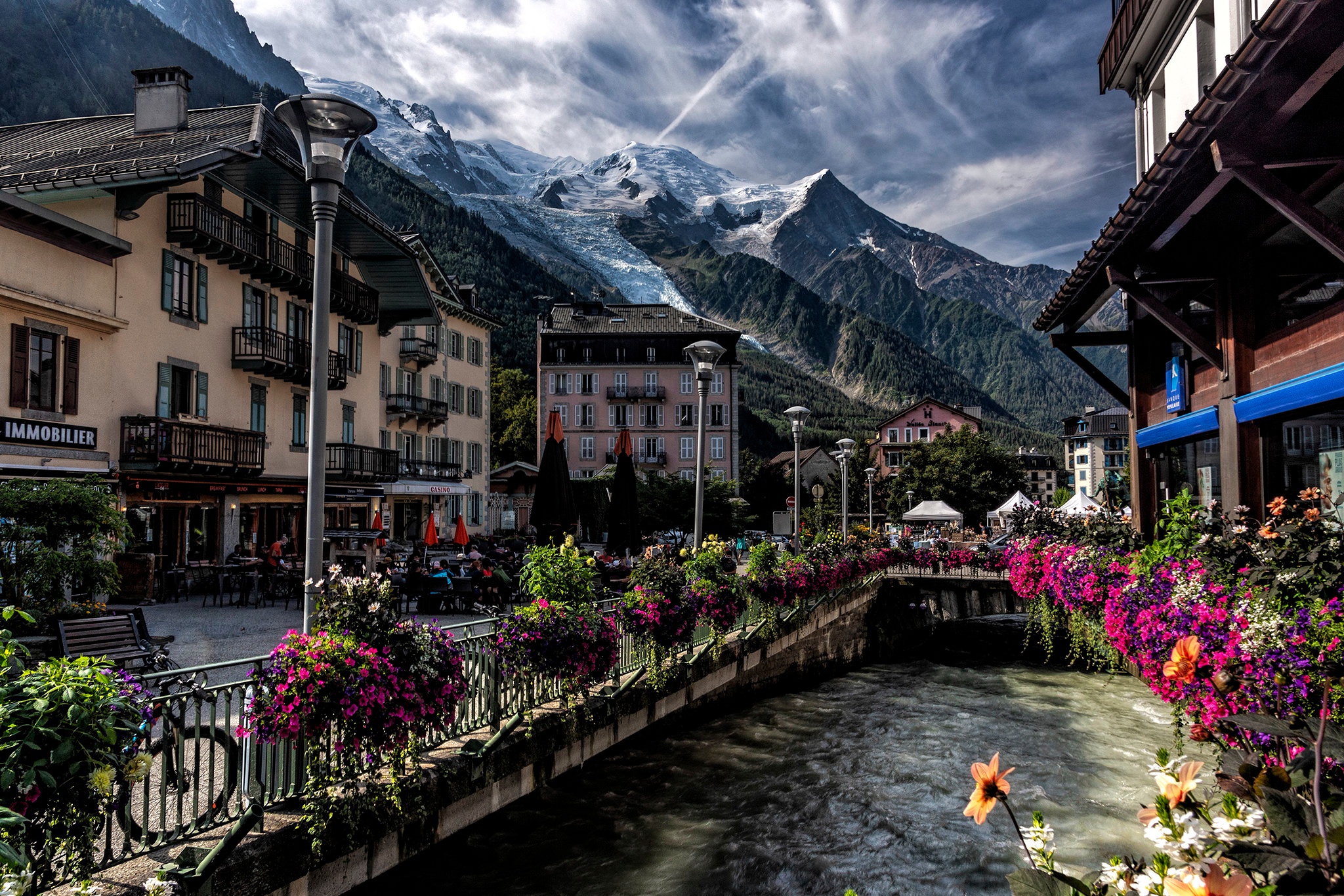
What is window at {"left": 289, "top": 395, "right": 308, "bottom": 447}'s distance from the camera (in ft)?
85.1

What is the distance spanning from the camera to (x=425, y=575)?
17031 mm

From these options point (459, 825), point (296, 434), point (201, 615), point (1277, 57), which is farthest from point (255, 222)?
point (1277, 57)

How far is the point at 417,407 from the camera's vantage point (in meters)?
36.1

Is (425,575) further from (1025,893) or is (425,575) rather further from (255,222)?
(1025,893)

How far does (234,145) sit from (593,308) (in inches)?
2047

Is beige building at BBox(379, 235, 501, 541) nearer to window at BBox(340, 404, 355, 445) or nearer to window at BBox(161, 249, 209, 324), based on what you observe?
window at BBox(340, 404, 355, 445)

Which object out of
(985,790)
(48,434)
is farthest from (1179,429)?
(48,434)

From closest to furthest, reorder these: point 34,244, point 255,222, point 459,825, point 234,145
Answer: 1. point 459,825
2. point 34,244
3. point 234,145
4. point 255,222

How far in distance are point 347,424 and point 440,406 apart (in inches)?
337

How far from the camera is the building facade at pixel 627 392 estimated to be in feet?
216

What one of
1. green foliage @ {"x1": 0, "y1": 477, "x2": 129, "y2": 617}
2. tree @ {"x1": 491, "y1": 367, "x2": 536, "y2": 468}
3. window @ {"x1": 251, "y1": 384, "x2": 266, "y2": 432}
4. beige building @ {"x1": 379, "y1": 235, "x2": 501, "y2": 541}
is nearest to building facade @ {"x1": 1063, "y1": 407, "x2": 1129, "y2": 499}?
tree @ {"x1": 491, "y1": 367, "x2": 536, "y2": 468}

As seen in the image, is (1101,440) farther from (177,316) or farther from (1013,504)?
(177,316)

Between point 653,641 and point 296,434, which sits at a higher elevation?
point 296,434

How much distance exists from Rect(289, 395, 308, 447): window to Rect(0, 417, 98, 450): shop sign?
7.77 meters
